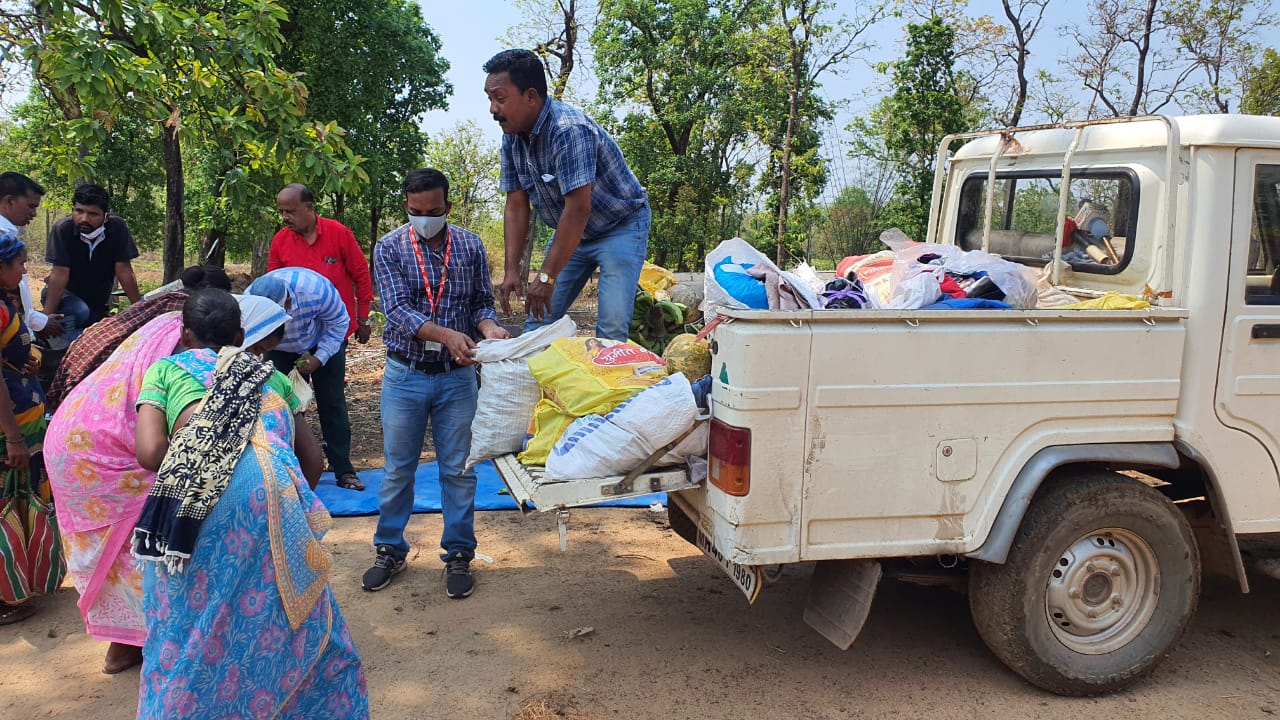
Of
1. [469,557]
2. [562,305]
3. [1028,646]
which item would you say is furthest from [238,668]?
[1028,646]

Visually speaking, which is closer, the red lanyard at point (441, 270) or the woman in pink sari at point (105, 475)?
the woman in pink sari at point (105, 475)

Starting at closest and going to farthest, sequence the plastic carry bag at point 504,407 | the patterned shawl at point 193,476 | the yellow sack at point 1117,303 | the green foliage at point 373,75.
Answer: the patterned shawl at point 193,476 < the yellow sack at point 1117,303 < the plastic carry bag at point 504,407 < the green foliage at point 373,75

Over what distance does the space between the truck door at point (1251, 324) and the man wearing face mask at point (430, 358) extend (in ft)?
9.59

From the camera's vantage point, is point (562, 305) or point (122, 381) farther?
point (562, 305)

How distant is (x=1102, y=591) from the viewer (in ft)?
10.9

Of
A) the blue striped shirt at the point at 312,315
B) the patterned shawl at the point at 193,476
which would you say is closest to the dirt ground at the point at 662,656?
the patterned shawl at the point at 193,476

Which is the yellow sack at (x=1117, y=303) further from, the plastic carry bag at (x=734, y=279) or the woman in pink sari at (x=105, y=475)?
the woman in pink sari at (x=105, y=475)

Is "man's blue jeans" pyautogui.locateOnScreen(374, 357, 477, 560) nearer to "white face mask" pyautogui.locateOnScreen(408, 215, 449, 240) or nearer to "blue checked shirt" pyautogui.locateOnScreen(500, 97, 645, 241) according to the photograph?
"white face mask" pyautogui.locateOnScreen(408, 215, 449, 240)

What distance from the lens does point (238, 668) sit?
2.47m

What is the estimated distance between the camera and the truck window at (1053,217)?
361 centimetres

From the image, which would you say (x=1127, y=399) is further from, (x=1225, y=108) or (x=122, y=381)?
(x=1225, y=108)

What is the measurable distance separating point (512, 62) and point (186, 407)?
2.23 m

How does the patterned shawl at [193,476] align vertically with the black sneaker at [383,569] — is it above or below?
above

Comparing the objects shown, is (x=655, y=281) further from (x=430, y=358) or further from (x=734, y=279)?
(x=734, y=279)
